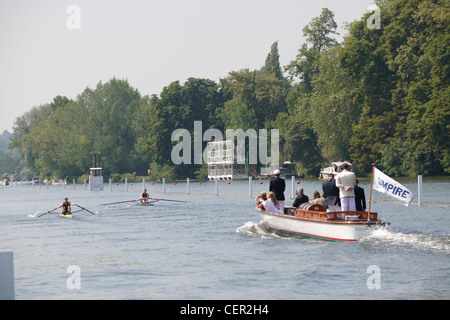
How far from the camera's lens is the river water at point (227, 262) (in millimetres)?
15672

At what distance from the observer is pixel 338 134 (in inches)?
3396

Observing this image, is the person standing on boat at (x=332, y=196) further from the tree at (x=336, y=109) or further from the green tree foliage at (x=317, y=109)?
the tree at (x=336, y=109)

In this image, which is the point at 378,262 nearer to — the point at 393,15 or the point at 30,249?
the point at 30,249

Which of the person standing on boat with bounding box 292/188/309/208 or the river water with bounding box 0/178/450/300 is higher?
the person standing on boat with bounding box 292/188/309/208

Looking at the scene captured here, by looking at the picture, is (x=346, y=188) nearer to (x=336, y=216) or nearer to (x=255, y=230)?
(x=336, y=216)

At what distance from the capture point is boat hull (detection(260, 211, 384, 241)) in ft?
69.5

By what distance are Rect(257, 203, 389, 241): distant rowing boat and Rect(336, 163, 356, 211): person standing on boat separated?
1.27 ft

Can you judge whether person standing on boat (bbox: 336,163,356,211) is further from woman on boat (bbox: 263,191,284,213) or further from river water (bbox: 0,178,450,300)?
woman on boat (bbox: 263,191,284,213)

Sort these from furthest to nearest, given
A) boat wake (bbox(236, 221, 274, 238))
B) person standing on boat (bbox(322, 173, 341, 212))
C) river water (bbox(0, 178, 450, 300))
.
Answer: boat wake (bbox(236, 221, 274, 238)), person standing on boat (bbox(322, 173, 341, 212)), river water (bbox(0, 178, 450, 300))

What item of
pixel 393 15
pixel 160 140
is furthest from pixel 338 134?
pixel 160 140

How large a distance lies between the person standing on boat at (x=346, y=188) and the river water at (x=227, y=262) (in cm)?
128

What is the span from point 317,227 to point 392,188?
367 cm

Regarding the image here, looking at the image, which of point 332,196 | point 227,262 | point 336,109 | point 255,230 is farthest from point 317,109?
point 227,262

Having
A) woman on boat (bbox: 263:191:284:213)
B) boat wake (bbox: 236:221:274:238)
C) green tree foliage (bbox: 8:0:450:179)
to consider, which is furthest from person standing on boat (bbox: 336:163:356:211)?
green tree foliage (bbox: 8:0:450:179)
